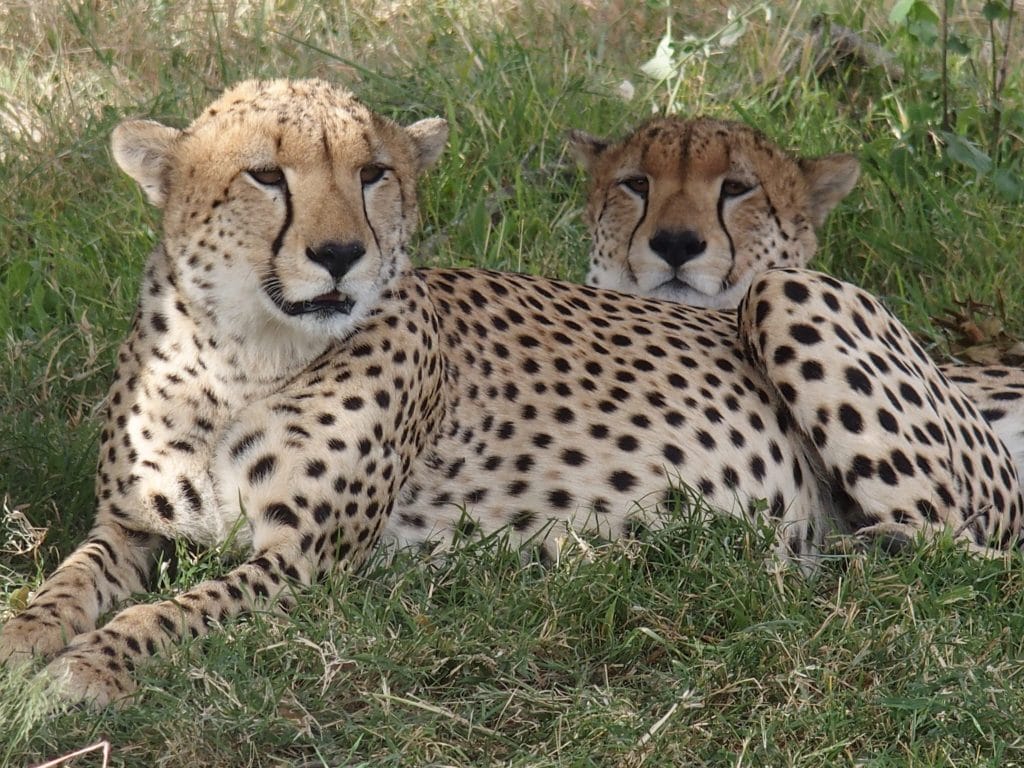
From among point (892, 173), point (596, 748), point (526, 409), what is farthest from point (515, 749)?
point (892, 173)

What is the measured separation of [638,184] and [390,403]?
141 cm

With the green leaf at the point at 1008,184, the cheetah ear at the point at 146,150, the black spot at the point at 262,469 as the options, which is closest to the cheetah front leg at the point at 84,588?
the black spot at the point at 262,469

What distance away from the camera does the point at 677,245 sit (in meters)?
4.52

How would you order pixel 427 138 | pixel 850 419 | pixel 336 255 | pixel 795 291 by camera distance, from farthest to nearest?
pixel 795 291
pixel 850 419
pixel 427 138
pixel 336 255

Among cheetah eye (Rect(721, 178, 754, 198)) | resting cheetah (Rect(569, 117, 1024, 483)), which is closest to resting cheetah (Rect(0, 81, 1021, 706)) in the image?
resting cheetah (Rect(569, 117, 1024, 483))

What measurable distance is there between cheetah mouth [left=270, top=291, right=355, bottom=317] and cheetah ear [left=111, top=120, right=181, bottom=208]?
0.42m

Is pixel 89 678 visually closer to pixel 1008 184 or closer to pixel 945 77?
pixel 1008 184

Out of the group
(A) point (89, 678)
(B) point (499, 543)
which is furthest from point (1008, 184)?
(A) point (89, 678)

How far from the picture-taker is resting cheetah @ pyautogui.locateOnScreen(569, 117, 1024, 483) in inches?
178

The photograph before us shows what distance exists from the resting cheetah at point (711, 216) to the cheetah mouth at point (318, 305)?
53.3 inches

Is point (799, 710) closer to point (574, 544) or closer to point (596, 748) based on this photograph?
point (596, 748)

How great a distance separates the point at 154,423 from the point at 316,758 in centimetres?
101

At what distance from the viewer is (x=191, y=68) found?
6066 mm

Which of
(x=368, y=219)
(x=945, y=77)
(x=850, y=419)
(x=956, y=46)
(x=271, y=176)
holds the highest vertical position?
(x=271, y=176)
